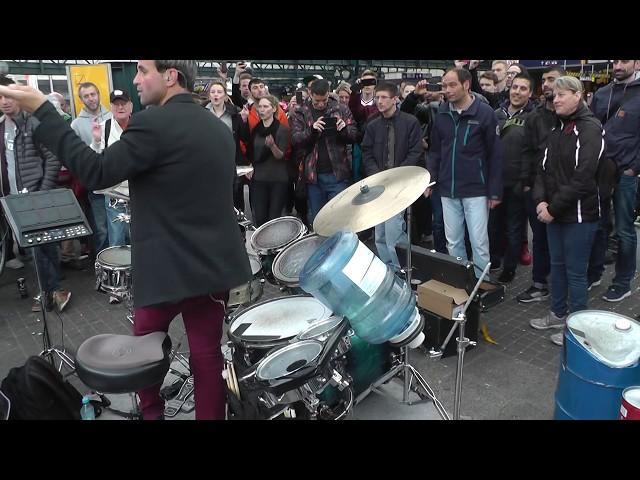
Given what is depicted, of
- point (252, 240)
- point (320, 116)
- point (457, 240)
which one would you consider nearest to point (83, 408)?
point (252, 240)

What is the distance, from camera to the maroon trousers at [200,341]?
2371mm

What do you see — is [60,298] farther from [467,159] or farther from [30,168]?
[467,159]

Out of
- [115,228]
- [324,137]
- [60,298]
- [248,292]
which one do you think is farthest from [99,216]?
[248,292]

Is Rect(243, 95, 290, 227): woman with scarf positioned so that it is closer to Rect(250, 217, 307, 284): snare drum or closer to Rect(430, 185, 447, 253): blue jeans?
Rect(430, 185, 447, 253): blue jeans

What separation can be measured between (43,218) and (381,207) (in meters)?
2.09

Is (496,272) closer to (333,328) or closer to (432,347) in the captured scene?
(432,347)

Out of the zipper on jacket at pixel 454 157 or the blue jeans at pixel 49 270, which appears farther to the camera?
the blue jeans at pixel 49 270

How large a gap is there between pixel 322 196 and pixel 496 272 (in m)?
2.02

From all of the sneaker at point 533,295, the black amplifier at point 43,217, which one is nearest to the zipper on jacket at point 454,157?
the sneaker at point 533,295

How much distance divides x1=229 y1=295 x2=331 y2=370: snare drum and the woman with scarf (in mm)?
2866

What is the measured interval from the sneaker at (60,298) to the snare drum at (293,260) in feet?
8.49

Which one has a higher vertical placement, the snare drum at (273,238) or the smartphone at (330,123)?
the smartphone at (330,123)

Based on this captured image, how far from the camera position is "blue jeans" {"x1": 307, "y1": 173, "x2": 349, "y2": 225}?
5.48 meters

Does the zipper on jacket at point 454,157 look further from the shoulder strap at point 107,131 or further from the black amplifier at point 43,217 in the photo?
the shoulder strap at point 107,131
